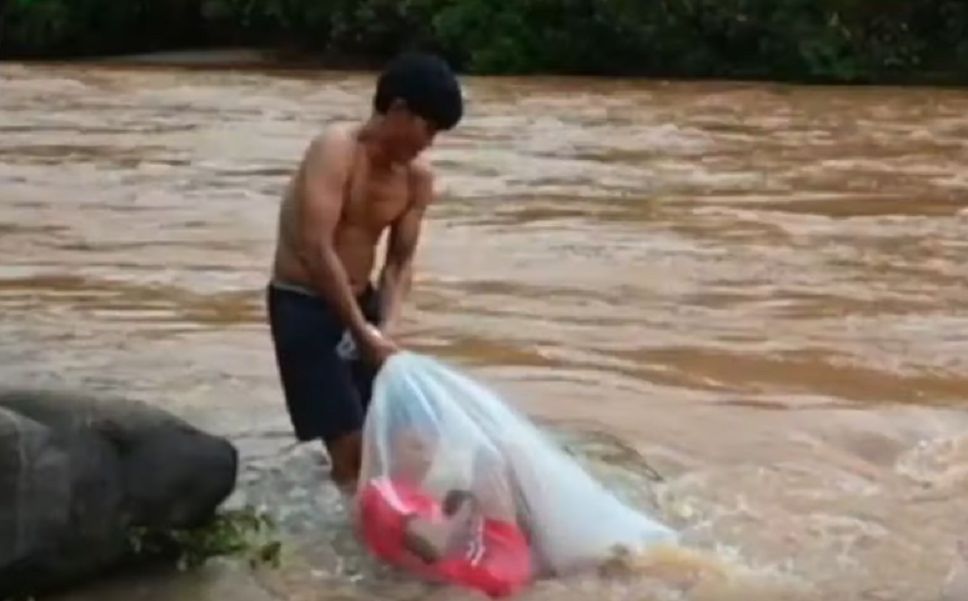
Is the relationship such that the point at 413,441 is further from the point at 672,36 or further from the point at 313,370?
the point at 672,36

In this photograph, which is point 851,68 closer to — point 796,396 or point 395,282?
point 796,396

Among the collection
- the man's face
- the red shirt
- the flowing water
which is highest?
the man's face

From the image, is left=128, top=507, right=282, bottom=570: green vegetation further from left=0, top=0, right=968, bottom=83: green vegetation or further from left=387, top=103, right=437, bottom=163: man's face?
left=0, top=0, right=968, bottom=83: green vegetation

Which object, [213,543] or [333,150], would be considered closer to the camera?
[213,543]

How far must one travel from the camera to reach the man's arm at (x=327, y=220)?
5848 mm

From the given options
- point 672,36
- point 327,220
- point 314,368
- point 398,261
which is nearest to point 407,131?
point 327,220

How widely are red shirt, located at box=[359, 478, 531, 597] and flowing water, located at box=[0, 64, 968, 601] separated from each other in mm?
66

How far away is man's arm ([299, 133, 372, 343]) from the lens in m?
5.85

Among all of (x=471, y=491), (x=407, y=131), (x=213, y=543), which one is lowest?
(x=213, y=543)

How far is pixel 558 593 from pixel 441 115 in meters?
1.22

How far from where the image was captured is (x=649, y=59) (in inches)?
1235

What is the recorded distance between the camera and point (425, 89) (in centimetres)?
559

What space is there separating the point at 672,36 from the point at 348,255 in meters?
25.5

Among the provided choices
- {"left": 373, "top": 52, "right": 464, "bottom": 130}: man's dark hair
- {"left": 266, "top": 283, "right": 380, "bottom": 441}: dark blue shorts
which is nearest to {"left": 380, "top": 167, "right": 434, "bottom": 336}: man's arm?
{"left": 266, "top": 283, "right": 380, "bottom": 441}: dark blue shorts
